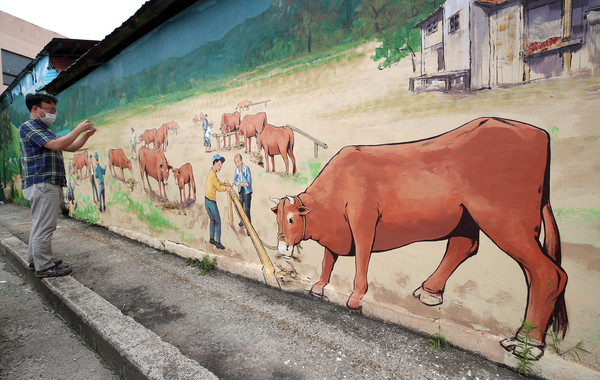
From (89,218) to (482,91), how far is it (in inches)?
325

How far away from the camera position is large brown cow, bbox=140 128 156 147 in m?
4.62

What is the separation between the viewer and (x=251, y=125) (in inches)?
125

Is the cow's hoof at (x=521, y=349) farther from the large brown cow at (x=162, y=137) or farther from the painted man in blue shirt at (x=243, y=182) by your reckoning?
the large brown cow at (x=162, y=137)

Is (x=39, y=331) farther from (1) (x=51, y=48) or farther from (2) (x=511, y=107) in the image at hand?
(1) (x=51, y=48)

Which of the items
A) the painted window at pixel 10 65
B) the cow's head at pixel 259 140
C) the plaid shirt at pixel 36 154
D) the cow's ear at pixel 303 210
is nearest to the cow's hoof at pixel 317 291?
the cow's ear at pixel 303 210

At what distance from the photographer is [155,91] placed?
14.8 ft

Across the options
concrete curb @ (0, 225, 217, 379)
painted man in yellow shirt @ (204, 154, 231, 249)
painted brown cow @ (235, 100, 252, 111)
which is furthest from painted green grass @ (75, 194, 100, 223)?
painted brown cow @ (235, 100, 252, 111)

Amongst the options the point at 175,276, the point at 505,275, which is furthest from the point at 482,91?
the point at 175,276

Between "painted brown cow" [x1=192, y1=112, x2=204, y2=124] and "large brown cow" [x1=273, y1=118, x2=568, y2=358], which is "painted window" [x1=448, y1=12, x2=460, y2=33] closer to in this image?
"large brown cow" [x1=273, y1=118, x2=568, y2=358]

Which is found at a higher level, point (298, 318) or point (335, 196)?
point (335, 196)

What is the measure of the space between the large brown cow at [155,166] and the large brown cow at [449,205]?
2.60 meters

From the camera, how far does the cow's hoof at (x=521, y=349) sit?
1.77 metres

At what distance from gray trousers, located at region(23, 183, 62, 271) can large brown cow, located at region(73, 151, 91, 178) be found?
3.92 meters

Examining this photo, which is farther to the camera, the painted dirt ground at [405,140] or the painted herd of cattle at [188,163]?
the painted herd of cattle at [188,163]
